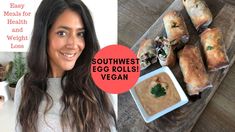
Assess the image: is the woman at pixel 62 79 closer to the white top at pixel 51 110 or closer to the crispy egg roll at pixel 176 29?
the white top at pixel 51 110

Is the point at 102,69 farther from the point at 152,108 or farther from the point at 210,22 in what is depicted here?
the point at 210,22

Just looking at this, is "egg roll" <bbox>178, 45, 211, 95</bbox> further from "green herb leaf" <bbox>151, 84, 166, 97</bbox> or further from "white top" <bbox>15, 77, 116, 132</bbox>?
"white top" <bbox>15, 77, 116, 132</bbox>

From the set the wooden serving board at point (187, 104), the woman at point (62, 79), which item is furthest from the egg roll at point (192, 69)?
the woman at point (62, 79)

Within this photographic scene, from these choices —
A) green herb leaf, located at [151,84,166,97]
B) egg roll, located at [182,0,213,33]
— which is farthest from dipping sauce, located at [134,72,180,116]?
egg roll, located at [182,0,213,33]

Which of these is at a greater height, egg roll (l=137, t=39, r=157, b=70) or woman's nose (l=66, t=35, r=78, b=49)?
woman's nose (l=66, t=35, r=78, b=49)

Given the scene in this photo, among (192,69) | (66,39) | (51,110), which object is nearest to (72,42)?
(66,39)

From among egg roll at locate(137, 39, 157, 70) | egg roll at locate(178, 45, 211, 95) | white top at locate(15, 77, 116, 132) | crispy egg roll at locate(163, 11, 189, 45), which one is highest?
crispy egg roll at locate(163, 11, 189, 45)
